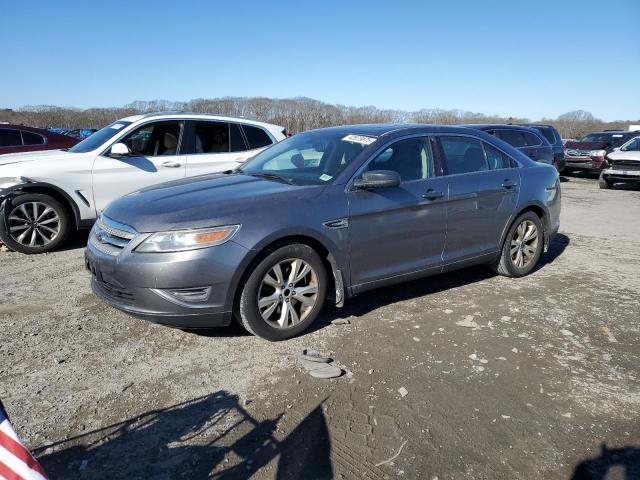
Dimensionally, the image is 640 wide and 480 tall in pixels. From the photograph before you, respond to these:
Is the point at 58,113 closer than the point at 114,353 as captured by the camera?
No

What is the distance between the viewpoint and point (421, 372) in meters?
3.50

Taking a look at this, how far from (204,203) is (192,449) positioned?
1783mm

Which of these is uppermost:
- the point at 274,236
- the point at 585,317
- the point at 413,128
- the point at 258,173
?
the point at 413,128

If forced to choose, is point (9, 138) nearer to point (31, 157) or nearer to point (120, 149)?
point (31, 157)

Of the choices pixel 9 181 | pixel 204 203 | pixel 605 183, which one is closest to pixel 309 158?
pixel 204 203

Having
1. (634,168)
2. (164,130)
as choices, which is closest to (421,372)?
(164,130)

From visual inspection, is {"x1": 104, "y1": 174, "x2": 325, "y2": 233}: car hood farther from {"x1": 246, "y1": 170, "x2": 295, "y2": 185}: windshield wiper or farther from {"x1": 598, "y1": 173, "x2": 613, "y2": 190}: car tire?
{"x1": 598, "y1": 173, "x2": 613, "y2": 190}: car tire

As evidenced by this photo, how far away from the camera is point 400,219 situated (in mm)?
4367

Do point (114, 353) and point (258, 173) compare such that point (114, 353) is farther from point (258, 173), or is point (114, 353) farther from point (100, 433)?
point (258, 173)

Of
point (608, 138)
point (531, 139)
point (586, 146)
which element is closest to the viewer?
point (531, 139)

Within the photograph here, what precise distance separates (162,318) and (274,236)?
3.23 feet

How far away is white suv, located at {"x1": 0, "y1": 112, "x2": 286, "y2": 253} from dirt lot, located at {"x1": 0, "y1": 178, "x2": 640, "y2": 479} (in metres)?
1.52

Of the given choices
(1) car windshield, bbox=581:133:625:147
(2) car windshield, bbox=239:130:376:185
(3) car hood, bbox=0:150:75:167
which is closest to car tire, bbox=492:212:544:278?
(2) car windshield, bbox=239:130:376:185

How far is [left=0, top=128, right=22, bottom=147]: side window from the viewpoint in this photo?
9.23 metres
